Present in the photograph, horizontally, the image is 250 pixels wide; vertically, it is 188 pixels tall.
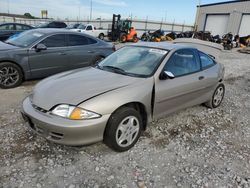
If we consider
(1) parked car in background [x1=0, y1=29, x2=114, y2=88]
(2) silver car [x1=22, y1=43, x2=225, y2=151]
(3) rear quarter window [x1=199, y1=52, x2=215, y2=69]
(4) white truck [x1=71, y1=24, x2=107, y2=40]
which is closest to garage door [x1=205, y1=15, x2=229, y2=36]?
(4) white truck [x1=71, y1=24, x2=107, y2=40]

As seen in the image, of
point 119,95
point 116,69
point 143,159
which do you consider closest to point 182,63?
point 116,69

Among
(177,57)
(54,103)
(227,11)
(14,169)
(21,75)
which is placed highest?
(227,11)

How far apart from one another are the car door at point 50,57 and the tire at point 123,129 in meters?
3.58

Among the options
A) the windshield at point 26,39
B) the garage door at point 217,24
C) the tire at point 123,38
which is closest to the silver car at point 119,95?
the windshield at point 26,39

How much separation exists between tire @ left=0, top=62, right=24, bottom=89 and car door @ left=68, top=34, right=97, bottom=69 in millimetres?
1403

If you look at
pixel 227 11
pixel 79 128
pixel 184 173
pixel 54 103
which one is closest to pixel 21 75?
pixel 54 103

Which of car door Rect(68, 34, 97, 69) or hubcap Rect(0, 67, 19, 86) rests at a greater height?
car door Rect(68, 34, 97, 69)

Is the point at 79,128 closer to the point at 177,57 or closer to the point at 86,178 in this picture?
the point at 86,178

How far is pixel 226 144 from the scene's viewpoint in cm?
341

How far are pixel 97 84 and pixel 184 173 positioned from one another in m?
1.59

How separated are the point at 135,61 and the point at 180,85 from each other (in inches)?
32.5

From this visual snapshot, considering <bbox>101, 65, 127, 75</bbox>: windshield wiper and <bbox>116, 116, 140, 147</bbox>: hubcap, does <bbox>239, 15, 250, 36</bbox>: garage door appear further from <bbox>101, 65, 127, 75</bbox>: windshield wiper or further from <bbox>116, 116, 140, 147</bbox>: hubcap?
<bbox>116, 116, 140, 147</bbox>: hubcap

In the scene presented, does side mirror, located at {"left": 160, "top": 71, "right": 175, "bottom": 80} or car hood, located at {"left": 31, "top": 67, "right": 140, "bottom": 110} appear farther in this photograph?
side mirror, located at {"left": 160, "top": 71, "right": 175, "bottom": 80}

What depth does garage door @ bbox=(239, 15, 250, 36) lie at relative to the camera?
907 inches
